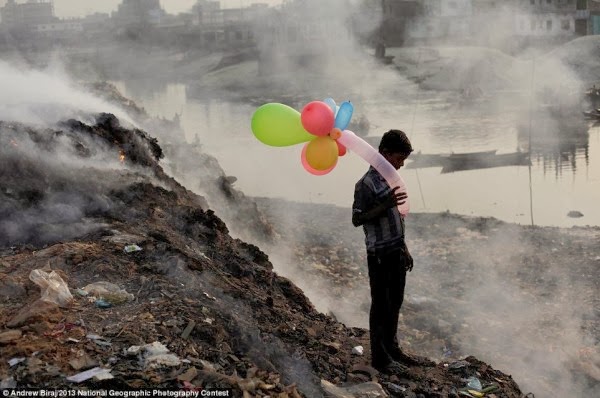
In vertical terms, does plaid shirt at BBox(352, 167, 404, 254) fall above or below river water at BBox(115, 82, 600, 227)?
above

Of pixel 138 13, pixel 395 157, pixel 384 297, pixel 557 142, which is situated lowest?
pixel 557 142

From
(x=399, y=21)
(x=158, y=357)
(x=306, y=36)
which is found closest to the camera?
(x=158, y=357)

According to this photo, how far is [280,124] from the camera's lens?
3510 mm

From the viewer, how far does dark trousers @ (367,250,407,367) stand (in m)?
3.54

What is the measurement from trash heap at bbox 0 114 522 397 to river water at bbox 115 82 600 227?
830 centimetres

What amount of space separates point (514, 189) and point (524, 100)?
1894 centimetres

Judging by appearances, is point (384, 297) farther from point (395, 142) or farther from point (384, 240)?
point (395, 142)

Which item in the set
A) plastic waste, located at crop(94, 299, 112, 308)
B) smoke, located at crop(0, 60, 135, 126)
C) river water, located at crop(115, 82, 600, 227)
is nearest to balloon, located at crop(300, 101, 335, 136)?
plastic waste, located at crop(94, 299, 112, 308)

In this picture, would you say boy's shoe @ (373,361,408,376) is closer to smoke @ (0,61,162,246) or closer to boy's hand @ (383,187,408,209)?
boy's hand @ (383,187,408,209)

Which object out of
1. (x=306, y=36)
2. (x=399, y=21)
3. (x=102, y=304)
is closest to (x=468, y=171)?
(x=102, y=304)

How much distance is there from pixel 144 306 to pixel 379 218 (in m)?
1.38

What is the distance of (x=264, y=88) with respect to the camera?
43812 millimetres

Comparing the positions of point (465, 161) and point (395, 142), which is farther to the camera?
point (465, 161)

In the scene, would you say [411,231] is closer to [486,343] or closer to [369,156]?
Answer: [486,343]
